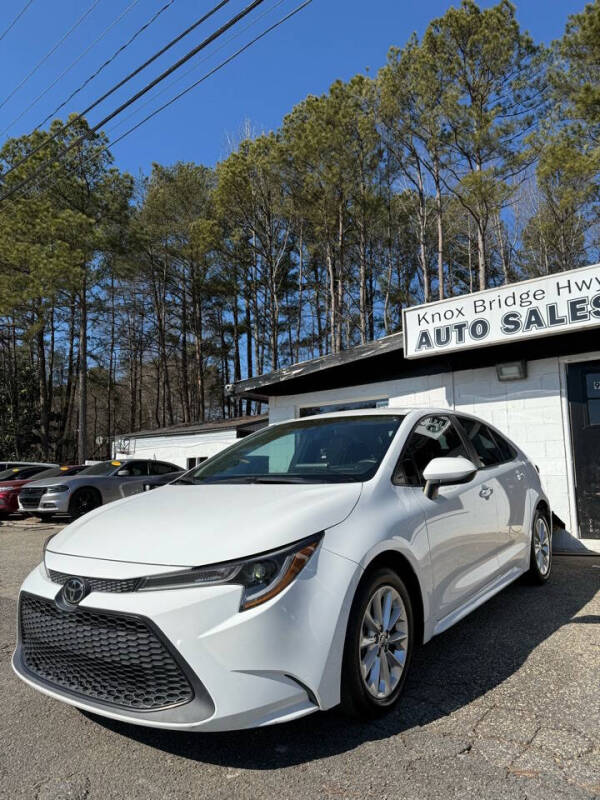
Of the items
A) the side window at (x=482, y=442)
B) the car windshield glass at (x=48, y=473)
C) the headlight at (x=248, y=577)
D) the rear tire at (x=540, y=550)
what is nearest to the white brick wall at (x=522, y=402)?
the rear tire at (x=540, y=550)

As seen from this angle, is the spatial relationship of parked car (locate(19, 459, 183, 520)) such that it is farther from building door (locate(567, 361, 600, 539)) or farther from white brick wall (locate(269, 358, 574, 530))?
building door (locate(567, 361, 600, 539))

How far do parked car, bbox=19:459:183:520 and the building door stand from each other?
299 inches

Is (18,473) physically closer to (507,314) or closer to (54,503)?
(54,503)

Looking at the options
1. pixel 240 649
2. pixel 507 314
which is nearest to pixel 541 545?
pixel 507 314

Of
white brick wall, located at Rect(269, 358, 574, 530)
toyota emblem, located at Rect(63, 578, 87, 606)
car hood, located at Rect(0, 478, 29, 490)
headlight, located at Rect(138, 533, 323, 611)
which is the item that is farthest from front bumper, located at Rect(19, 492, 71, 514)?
headlight, located at Rect(138, 533, 323, 611)

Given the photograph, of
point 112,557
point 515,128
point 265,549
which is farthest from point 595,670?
point 515,128

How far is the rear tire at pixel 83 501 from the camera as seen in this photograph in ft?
38.7

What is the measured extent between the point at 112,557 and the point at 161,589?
0.34 meters

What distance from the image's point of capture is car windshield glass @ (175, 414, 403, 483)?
10.3 ft

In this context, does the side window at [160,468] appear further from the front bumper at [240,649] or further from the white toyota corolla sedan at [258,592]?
the front bumper at [240,649]

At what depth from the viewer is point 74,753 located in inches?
93.7

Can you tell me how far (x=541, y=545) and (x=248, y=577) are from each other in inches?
142

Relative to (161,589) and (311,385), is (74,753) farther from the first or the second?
(311,385)

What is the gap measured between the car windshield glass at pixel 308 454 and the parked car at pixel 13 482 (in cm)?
1189
